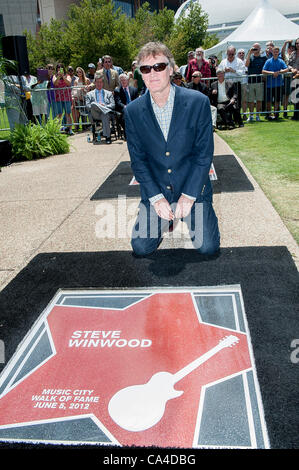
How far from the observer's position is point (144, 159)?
372 centimetres

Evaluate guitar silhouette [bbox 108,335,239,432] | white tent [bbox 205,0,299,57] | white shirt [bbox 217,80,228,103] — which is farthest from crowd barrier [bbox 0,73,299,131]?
white tent [bbox 205,0,299,57]

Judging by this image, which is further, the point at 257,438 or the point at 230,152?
the point at 230,152

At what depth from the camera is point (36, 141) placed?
9117 mm

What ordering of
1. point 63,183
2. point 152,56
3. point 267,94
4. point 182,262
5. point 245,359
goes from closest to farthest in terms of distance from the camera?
1. point 245,359
2. point 152,56
3. point 182,262
4. point 63,183
5. point 267,94

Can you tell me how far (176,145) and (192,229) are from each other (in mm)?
847

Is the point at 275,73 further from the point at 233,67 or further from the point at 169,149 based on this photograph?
the point at 169,149

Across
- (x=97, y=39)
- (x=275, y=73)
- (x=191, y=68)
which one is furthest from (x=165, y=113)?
(x=97, y=39)

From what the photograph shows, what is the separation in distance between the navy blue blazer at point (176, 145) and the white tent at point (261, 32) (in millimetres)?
21069

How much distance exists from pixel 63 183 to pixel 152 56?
3962 mm

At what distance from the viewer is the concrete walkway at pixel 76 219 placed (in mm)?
4105

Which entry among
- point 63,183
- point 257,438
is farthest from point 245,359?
point 63,183

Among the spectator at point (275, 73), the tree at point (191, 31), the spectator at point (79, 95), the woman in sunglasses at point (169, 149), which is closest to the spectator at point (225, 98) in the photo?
the spectator at point (275, 73)

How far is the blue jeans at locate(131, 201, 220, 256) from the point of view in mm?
3730

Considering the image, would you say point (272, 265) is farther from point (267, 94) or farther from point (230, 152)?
point (267, 94)
